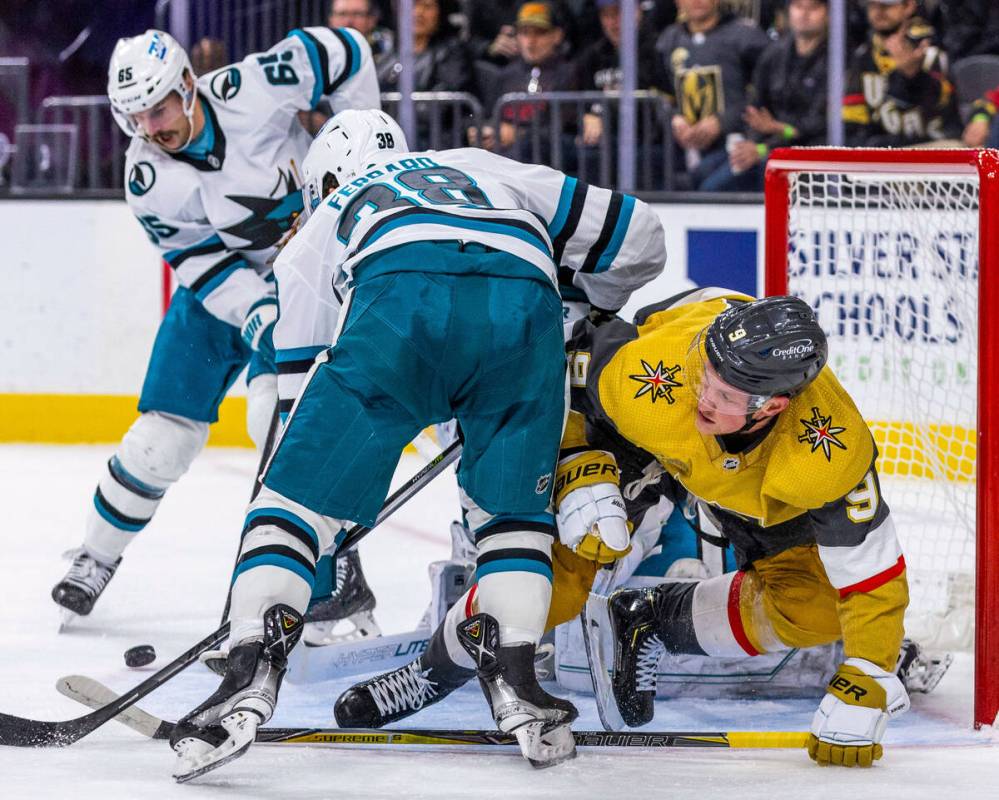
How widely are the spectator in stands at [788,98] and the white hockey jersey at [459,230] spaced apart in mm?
2748

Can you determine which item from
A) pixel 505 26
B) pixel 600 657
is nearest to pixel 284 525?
pixel 600 657

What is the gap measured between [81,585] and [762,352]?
1.78 meters

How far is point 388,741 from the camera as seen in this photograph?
2.40 m

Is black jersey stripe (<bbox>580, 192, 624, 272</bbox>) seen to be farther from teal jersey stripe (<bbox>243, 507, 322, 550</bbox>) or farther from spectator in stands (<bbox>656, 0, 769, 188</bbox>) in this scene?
spectator in stands (<bbox>656, 0, 769, 188</bbox>)

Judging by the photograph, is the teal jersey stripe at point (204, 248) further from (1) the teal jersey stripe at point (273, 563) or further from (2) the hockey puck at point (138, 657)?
(1) the teal jersey stripe at point (273, 563)

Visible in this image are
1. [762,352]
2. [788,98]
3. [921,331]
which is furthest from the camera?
[788,98]

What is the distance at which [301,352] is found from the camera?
2461 mm

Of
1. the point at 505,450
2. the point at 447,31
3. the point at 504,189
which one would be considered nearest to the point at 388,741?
the point at 505,450

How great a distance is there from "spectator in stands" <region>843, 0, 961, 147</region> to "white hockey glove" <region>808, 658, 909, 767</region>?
3.29 m

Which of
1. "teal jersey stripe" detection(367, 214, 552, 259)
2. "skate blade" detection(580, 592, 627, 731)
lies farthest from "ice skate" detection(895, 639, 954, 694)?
"teal jersey stripe" detection(367, 214, 552, 259)

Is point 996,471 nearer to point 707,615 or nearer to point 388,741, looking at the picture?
point 707,615

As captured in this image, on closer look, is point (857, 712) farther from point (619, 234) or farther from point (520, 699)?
point (619, 234)

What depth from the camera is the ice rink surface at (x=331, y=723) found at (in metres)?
2.19

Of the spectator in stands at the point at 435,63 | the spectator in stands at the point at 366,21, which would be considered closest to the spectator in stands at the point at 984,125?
the spectator in stands at the point at 435,63
